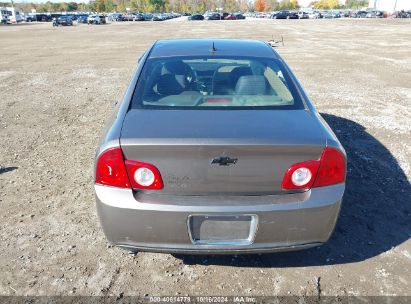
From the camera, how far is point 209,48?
11.6ft

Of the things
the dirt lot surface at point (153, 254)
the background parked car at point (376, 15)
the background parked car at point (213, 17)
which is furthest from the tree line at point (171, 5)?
the dirt lot surface at point (153, 254)

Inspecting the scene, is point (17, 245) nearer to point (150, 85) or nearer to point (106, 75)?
point (150, 85)

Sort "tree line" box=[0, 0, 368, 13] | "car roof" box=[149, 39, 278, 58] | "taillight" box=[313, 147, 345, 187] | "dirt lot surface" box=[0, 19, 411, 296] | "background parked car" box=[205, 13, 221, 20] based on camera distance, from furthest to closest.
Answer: "tree line" box=[0, 0, 368, 13]
"background parked car" box=[205, 13, 221, 20]
"car roof" box=[149, 39, 278, 58]
"dirt lot surface" box=[0, 19, 411, 296]
"taillight" box=[313, 147, 345, 187]

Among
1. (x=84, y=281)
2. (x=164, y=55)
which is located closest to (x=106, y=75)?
(x=164, y=55)

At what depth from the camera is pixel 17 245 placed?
123 inches

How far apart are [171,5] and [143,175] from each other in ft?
490

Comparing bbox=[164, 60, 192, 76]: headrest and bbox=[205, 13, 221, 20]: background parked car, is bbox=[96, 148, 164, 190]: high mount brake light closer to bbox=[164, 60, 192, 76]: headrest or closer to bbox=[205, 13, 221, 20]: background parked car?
bbox=[164, 60, 192, 76]: headrest

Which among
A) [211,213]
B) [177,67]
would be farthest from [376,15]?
[211,213]

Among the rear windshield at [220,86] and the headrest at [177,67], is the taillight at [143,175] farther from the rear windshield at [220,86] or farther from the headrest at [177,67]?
the headrest at [177,67]

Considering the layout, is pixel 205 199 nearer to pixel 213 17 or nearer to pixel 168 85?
pixel 168 85

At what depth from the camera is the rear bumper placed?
2.26m

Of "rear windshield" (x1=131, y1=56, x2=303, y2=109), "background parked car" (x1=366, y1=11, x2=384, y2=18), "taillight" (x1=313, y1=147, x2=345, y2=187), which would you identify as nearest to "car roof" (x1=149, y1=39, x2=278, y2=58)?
"rear windshield" (x1=131, y1=56, x2=303, y2=109)

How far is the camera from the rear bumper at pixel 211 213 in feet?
7.41

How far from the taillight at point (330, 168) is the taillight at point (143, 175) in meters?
1.03
